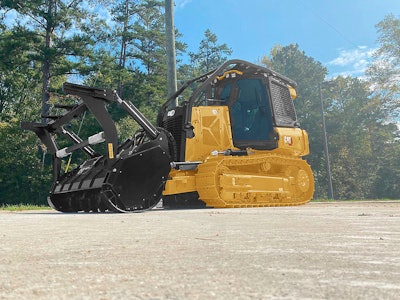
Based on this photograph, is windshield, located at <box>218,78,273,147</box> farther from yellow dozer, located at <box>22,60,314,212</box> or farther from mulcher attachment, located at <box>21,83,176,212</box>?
mulcher attachment, located at <box>21,83,176,212</box>

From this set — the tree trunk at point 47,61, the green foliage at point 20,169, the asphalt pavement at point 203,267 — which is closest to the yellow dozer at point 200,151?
the asphalt pavement at point 203,267

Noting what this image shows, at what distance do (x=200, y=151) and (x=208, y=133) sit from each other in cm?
45

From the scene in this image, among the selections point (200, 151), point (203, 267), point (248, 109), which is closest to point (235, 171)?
point (200, 151)

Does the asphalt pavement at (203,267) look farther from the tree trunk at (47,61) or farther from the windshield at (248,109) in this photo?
the tree trunk at (47,61)

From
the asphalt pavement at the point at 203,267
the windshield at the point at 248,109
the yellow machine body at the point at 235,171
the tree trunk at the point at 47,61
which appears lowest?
the asphalt pavement at the point at 203,267

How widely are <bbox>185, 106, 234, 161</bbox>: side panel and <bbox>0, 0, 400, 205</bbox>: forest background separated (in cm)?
350

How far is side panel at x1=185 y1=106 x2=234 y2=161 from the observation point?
30.0 feet

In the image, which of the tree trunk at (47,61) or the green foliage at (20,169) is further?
the tree trunk at (47,61)

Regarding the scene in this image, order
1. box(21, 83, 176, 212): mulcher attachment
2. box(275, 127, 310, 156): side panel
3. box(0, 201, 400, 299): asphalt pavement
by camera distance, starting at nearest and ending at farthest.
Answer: box(0, 201, 400, 299): asphalt pavement
box(21, 83, 176, 212): mulcher attachment
box(275, 127, 310, 156): side panel

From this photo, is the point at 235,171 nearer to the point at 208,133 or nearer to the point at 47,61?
the point at 208,133

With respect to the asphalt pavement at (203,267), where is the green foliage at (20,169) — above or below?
above

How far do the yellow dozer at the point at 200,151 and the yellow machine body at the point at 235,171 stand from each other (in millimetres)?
22

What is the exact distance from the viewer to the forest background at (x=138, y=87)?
998 inches

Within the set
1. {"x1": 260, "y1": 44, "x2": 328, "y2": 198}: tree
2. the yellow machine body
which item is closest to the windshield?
the yellow machine body
